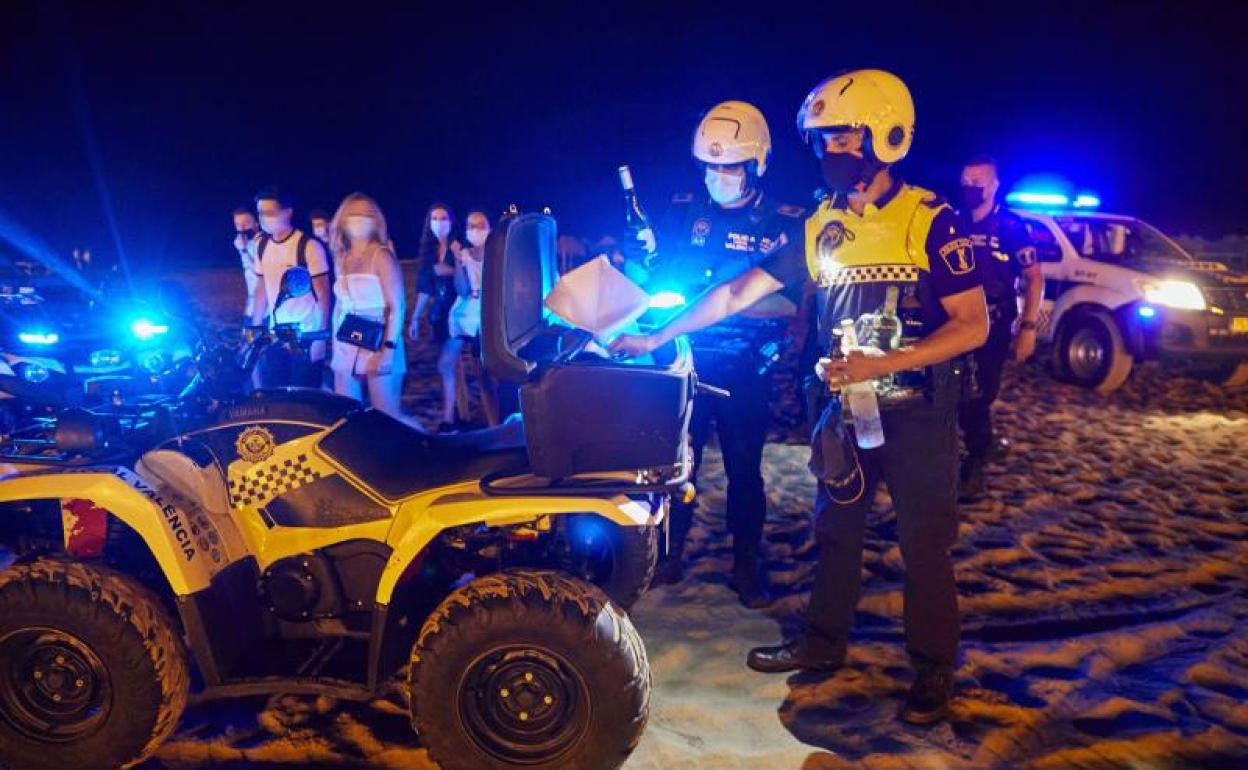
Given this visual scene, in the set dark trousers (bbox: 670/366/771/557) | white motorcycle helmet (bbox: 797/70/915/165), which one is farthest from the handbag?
white motorcycle helmet (bbox: 797/70/915/165)

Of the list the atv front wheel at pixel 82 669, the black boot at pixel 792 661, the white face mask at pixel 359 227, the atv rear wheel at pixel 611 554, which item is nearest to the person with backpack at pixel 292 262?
the white face mask at pixel 359 227

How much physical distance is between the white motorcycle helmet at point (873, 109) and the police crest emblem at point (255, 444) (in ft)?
7.61

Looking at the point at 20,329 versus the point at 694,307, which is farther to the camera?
the point at 20,329

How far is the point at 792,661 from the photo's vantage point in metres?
3.62

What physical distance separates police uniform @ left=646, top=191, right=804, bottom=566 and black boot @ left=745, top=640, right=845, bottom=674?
82 cm

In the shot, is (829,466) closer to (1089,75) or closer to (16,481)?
(16,481)

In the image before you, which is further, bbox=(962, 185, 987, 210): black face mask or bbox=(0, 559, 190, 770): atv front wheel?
bbox=(962, 185, 987, 210): black face mask

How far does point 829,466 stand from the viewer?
3.28 m

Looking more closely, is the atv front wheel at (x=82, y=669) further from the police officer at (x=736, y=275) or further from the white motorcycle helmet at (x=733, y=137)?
the white motorcycle helmet at (x=733, y=137)

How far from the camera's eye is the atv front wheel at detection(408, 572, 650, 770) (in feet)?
A: 8.78

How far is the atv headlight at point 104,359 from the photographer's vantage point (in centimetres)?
695

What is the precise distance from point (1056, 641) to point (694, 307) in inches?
91.0

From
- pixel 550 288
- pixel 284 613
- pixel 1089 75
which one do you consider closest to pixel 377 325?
pixel 550 288

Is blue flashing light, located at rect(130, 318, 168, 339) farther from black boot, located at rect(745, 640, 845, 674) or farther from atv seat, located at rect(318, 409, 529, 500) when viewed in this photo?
black boot, located at rect(745, 640, 845, 674)
